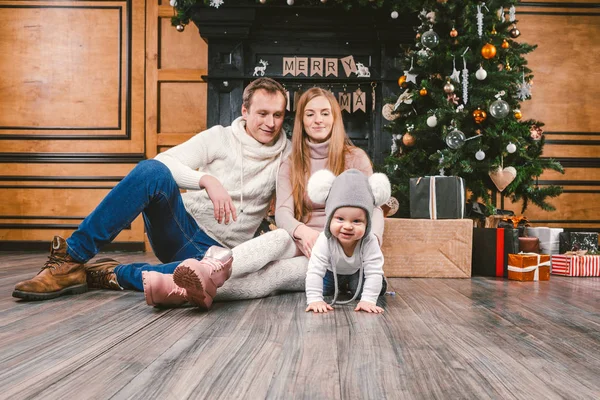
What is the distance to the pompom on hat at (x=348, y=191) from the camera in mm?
1418

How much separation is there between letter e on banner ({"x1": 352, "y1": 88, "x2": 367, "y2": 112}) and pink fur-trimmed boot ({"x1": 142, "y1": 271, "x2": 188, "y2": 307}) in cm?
266

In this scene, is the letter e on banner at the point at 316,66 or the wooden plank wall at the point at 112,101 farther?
the wooden plank wall at the point at 112,101

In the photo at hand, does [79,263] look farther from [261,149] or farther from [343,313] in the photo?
[343,313]

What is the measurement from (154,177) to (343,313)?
77 centimetres

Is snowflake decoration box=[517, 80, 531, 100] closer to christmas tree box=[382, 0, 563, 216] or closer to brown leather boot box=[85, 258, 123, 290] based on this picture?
christmas tree box=[382, 0, 563, 216]

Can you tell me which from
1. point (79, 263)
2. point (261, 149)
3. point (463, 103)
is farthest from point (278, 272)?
point (463, 103)

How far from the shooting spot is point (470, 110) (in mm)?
2705

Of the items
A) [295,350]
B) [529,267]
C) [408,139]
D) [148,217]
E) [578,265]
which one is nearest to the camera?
[295,350]

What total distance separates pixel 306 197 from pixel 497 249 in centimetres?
119

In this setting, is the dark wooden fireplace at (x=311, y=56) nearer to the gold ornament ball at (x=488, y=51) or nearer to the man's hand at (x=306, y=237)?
the gold ornament ball at (x=488, y=51)

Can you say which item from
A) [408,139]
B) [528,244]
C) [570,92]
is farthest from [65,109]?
[570,92]

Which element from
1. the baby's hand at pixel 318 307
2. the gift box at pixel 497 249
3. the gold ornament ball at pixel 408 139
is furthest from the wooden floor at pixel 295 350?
the gold ornament ball at pixel 408 139

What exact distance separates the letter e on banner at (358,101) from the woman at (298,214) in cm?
187

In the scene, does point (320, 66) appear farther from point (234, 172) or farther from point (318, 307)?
point (318, 307)
